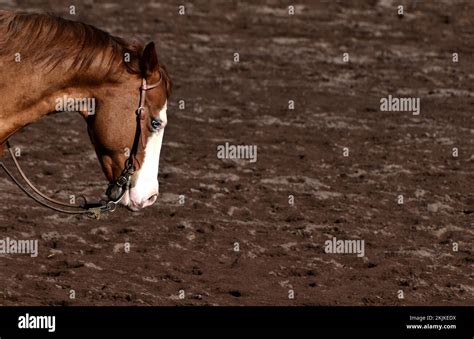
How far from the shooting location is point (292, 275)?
9398mm

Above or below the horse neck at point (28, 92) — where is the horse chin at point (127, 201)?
below

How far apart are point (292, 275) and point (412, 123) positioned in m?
5.30

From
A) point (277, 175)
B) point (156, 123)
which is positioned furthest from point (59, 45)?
point (277, 175)

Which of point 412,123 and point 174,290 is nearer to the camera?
point 174,290

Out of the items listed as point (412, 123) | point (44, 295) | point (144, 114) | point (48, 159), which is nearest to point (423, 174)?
point (412, 123)

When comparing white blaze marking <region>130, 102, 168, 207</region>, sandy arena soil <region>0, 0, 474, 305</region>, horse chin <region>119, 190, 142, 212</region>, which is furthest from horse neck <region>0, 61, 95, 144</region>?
sandy arena soil <region>0, 0, 474, 305</region>

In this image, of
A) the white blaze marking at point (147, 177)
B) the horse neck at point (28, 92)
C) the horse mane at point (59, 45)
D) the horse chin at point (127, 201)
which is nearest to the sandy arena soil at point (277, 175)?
the horse chin at point (127, 201)

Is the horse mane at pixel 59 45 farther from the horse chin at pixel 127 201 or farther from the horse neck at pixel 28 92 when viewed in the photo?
the horse chin at pixel 127 201

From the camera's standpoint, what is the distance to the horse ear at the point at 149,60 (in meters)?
6.71

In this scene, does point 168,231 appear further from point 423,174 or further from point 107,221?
point 423,174

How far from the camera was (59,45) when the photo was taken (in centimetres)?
682

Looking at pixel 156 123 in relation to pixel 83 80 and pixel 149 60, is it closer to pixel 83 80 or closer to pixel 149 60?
pixel 149 60

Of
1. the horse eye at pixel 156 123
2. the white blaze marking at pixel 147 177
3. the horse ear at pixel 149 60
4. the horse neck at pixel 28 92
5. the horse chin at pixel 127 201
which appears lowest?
the horse chin at pixel 127 201

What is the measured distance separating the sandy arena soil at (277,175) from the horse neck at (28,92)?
2.06m
